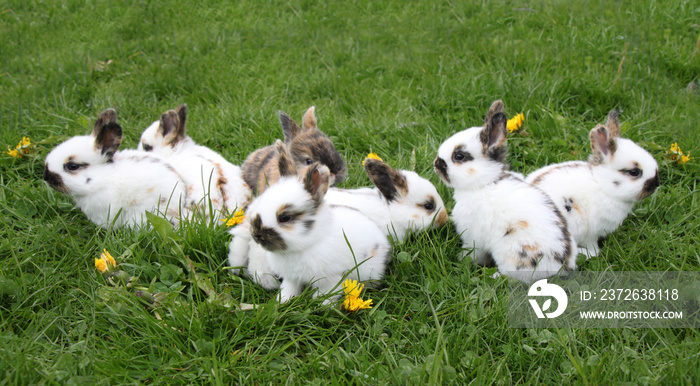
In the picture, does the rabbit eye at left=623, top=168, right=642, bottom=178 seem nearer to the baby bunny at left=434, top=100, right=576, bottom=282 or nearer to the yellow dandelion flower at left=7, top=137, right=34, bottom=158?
the baby bunny at left=434, top=100, right=576, bottom=282

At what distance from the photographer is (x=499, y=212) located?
3.94 metres

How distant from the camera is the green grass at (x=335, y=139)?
125 inches

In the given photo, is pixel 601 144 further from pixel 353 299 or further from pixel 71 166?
pixel 71 166

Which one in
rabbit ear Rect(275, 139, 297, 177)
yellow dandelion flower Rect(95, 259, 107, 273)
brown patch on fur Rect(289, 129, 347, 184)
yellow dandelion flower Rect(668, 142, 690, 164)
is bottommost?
yellow dandelion flower Rect(668, 142, 690, 164)

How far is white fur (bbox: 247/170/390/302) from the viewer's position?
348 cm

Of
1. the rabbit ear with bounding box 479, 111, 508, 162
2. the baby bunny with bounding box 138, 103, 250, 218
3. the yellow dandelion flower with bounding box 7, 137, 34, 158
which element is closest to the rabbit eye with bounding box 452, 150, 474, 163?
the rabbit ear with bounding box 479, 111, 508, 162

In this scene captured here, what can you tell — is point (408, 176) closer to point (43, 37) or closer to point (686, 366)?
point (686, 366)

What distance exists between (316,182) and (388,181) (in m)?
0.80

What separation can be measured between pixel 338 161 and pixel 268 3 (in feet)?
14.6

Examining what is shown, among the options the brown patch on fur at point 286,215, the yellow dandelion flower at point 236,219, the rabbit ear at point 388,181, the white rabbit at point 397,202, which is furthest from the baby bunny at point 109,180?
the rabbit ear at point 388,181

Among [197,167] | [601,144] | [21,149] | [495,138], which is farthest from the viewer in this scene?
[21,149]

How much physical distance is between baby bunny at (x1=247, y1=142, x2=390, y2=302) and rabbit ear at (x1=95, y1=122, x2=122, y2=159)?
1.61 m

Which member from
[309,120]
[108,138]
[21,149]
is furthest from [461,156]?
[21,149]

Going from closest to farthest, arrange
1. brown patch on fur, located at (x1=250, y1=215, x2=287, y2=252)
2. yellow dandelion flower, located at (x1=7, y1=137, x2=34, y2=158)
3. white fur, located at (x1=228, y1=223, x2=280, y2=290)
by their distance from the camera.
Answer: brown patch on fur, located at (x1=250, y1=215, x2=287, y2=252) < white fur, located at (x1=228, y1=223, x2=280, y2=290) < yellow dandelion flower, located at (x1=7, y1=137, x2=34, y2=158)
